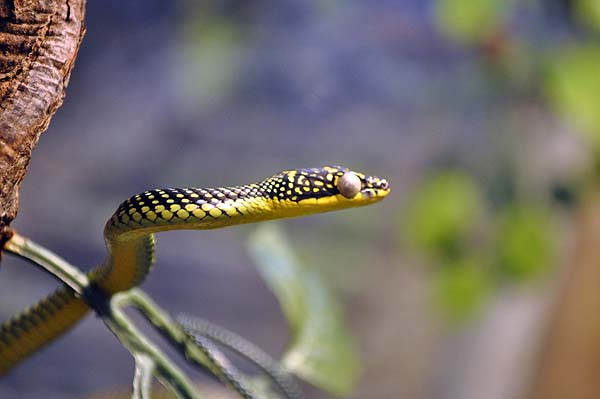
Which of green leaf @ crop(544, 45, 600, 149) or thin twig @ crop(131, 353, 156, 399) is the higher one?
green leaf @ crop(544, 45, 600, 149)

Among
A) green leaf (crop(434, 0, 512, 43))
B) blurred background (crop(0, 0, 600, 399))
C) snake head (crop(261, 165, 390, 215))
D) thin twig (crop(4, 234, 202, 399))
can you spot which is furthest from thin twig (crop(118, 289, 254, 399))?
green leaf (crop(434, 0, 512, 43))

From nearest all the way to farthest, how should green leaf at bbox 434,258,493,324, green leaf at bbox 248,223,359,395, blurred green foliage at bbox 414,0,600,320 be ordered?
1. green leaf at bbox 248,223,359,395
2. blurred green foliage at bbox 414,0,600,320
3. green leaf at bbox 434,258,493,324

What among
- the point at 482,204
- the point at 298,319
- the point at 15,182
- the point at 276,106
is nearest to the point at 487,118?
the point at 482,204

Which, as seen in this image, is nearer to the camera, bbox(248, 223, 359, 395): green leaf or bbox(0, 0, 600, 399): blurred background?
bbox(248, 223, 359, 395): green leaf

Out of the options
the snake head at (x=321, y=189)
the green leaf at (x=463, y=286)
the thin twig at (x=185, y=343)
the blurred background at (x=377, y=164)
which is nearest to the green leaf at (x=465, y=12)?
the blurred background at (x=377, y=164)

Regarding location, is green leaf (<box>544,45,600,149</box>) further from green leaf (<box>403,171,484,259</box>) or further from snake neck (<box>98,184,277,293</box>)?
snake neck (<box>98,184,277,293</box>)

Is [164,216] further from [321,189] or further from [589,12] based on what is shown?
[589,12]
